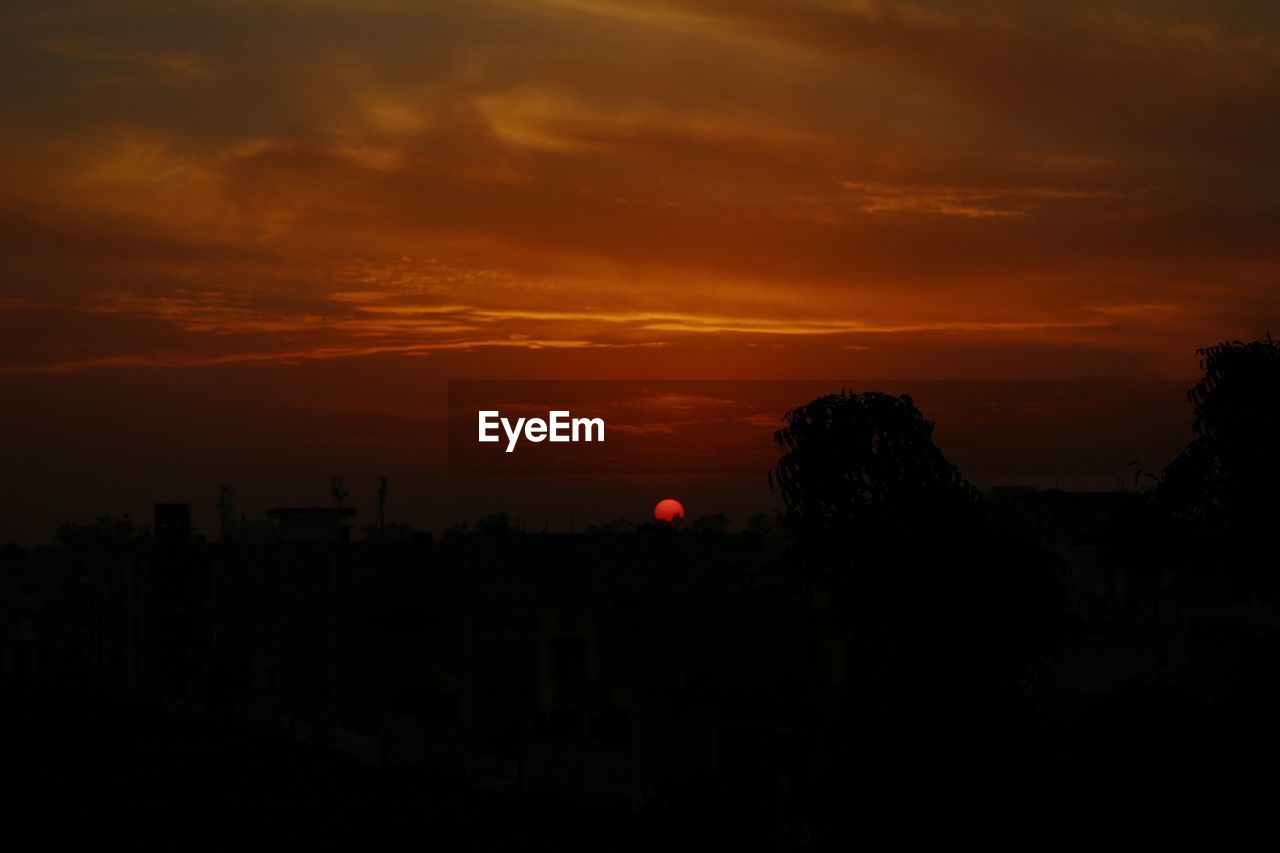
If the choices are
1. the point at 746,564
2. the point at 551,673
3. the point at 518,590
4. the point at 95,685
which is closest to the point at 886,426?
the point at 551,673

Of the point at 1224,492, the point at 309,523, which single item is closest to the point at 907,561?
the point at 1224,492

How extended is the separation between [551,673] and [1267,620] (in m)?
20.9

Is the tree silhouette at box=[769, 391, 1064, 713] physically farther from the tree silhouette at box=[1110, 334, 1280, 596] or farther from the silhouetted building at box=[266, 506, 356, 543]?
the silhouetted building at box=[266, 506, 356, 543]

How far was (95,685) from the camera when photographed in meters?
94.6

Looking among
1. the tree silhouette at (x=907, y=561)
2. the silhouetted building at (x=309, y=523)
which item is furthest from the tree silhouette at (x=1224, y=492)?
the silhouetted building at (x=309, y=523)

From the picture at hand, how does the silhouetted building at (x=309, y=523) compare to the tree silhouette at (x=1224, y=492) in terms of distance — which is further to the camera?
the silhouetted building at (x=309, y=523)

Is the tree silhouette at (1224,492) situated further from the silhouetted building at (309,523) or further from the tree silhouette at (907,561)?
the silhouetted building at (309,523)

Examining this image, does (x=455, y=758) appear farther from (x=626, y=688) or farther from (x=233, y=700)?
(x=233, y=700)

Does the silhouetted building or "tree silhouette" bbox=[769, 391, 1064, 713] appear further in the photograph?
the silhouetted building

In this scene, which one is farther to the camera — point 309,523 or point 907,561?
point 309,523

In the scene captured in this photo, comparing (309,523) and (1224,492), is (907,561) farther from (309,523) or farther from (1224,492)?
(309,523)

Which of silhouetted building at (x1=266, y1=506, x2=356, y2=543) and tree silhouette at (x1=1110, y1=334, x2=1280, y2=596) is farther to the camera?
silhouetted building at (x1=266, y1=506, x2=356, y2=543)

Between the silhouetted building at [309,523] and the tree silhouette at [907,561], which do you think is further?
the silhouetted building at [309,523]

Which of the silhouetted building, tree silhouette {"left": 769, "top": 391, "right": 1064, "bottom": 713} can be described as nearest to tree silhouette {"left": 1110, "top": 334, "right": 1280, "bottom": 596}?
tree silhouette {"left": 769, "top": 391, "right": 1064, "bottom": 713}
